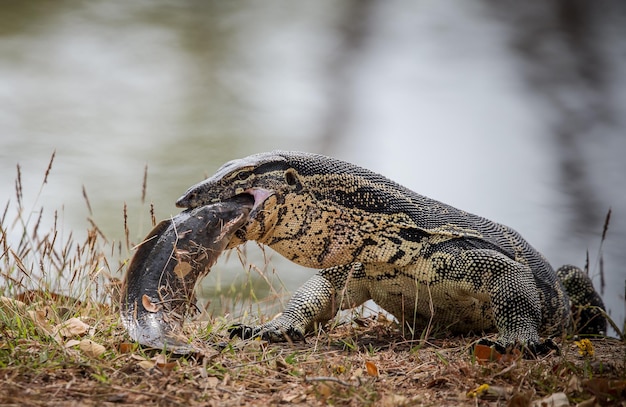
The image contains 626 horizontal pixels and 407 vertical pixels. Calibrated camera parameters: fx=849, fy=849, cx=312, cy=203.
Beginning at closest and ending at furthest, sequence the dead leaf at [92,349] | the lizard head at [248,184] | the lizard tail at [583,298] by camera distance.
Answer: the dead leaf at [92,349], the lizard head at [248,184], the lizard tail at [583,298]

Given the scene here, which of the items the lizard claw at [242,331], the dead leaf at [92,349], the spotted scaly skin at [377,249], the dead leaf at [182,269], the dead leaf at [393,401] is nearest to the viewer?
the dead leaf at [393,401]

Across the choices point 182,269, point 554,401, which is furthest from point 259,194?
point 554,401

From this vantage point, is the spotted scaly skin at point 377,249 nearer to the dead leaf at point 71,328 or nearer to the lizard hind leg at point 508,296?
the lizard hind leg at point 508,296

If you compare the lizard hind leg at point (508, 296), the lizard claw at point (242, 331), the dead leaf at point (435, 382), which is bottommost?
the lizard claw at point (242, 331)

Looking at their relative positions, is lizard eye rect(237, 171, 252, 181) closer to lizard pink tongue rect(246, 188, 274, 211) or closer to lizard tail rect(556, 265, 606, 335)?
lizard pink tongue rect(246, 188, 274, 211)

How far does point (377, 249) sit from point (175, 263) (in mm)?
1322

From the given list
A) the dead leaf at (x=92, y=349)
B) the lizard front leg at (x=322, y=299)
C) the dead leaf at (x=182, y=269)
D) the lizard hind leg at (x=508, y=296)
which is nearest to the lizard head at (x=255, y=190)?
the dead leaf at (x=182, y=269)

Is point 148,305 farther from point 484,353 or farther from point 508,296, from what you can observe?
point 508,296

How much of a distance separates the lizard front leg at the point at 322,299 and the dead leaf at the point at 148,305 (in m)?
1.02

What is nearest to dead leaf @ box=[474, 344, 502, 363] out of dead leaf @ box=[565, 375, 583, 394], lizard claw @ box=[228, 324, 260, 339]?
dead leaf @ box=[565, 375, 583, 394]

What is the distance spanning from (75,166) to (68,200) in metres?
1.26

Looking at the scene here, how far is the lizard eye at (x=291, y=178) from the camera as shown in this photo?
5.13m

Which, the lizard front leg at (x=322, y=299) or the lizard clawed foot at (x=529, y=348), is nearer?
the lizard clawed foot at (x=529, y=348)

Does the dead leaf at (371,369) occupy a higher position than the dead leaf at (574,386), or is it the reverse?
the dead leaf at (574,386)
